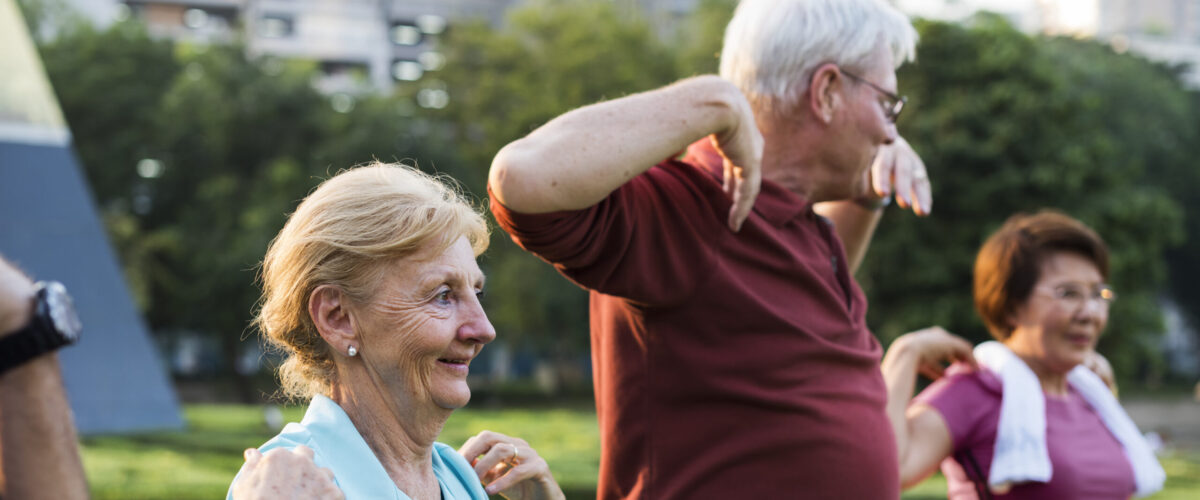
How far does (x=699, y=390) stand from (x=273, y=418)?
61.8 ft

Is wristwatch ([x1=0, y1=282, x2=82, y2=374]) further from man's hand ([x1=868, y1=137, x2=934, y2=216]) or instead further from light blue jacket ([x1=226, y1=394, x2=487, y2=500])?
man's hand ([x1=868, y1=137, x2=934, y2=216])

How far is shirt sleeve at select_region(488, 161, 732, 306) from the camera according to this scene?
2129 millimetres

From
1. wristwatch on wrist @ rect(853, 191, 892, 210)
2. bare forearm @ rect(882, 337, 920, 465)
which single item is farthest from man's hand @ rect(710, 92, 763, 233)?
bare forearm @ rect(882, 337, 920, 465)

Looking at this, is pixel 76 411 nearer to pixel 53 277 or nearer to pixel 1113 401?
pixel 53 277

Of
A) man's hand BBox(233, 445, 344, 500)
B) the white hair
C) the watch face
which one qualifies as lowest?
man's hand BBox(233, 445, 344, 500)

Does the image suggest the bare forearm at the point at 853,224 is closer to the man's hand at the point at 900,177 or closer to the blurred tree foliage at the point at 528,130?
the man's hand at the point at 900,177

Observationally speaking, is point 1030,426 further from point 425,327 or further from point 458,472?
point 425,327

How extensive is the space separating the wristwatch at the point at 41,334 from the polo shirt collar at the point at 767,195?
1.38 meters

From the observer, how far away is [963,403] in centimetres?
381

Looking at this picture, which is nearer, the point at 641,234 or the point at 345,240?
the point at 345,240

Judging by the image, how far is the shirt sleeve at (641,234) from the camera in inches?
83.8

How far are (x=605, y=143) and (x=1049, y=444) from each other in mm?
2332

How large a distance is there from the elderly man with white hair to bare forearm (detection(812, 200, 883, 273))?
1.71ft

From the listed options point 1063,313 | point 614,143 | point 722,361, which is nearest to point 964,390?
point 1063,313
